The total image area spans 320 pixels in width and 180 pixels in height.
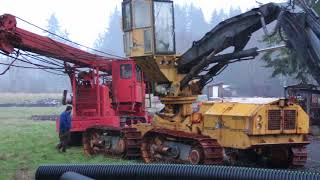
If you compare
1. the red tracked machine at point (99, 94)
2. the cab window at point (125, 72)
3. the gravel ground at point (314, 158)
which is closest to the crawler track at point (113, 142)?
the red tracked machine at point (99, 94)

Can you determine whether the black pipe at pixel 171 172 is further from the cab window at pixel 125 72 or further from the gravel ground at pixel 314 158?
the cab window at pixel 125 72

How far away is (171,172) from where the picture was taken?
29.2 ft

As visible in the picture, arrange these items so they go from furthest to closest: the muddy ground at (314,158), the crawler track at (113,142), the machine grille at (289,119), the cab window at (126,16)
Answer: the crawler track at (113,142)
the cab window at (126,16)
the muddy ground at (314,158)
the machine grille at (289,119)

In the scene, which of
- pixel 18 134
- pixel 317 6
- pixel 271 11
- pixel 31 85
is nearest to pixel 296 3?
pixel 271 11

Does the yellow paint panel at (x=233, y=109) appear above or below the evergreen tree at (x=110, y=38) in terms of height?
below

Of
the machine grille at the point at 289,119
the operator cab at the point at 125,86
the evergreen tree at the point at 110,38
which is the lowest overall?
the machine grille at the point at 289,119

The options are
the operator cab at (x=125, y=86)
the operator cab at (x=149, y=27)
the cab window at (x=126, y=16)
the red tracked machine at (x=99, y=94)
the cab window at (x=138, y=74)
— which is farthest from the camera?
the cab window at (x=138, y=74)

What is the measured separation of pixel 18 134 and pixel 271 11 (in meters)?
15.3

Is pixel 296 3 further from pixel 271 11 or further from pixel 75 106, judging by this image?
pixel 75 106

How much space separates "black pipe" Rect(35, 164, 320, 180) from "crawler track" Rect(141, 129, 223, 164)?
4.10 m

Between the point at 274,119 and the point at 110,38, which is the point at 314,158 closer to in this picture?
the point at 274,119

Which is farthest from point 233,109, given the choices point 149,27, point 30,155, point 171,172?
point 30,155

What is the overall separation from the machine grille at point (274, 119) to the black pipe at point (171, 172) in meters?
4.60

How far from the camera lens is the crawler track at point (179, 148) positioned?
1319cm
